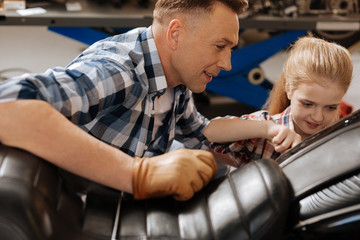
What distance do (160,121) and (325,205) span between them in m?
0.80

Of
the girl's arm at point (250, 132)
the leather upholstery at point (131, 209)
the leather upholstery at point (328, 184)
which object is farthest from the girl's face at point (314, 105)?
the leather upholstery at point (131, 209)

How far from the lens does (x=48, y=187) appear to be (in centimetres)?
77

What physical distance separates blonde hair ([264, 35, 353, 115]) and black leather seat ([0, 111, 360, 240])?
47 cm

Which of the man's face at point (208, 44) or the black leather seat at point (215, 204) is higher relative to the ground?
the man's face at point (208, 44)

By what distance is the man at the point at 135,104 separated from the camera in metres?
0.83

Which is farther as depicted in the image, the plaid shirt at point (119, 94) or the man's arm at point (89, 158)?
the plaid shirt at point (119, 94)

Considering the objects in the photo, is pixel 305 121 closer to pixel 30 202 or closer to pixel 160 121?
pixel 160 121

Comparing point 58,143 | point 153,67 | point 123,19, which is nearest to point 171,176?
point 58,143

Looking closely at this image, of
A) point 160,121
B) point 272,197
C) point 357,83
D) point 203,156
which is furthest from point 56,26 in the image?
point 272,197

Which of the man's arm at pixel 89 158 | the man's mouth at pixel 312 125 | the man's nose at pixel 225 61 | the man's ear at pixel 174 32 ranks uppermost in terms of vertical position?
the man's ear at pixel 174 32

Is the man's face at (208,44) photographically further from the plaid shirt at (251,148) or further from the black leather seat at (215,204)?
the black leather seat at (215,204)

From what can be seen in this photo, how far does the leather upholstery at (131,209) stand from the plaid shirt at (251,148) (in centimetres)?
55

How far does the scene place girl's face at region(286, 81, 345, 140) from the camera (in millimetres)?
1296

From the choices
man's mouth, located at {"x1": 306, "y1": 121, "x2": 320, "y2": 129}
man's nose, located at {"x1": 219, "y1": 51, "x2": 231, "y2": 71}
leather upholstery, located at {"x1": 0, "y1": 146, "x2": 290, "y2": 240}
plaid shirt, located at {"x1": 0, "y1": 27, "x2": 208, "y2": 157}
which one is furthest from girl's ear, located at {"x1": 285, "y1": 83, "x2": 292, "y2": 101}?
leather upholstery, located at {"x1": 0, "y1": 146, "x2": 290, "y2": 240}
